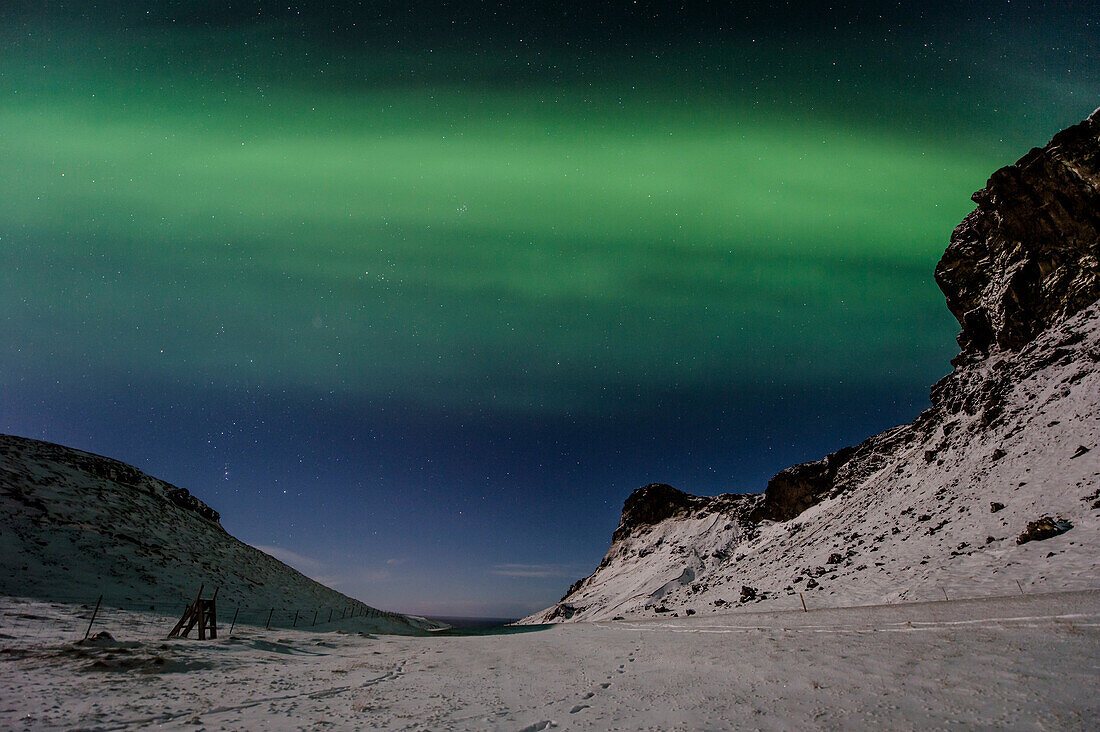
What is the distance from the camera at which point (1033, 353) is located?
4275 cm

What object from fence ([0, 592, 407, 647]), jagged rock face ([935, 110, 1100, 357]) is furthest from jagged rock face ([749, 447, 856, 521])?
fence ([0, 592, 407, 647])

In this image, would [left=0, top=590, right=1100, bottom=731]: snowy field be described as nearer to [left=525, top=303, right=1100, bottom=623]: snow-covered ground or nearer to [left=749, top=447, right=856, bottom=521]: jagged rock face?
[left=525, top=303, right=1100, bottom=623]: snow-covered ground

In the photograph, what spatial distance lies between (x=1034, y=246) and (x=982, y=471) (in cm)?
2881

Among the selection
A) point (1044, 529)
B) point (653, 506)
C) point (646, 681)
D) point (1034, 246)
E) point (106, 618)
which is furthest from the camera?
point (653, 506)

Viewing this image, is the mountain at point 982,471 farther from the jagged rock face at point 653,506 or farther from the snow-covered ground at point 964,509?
the jagged rock face at point 653,506

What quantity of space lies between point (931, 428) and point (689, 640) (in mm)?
49997

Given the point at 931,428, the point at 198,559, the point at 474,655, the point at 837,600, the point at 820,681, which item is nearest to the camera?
the point at 820,681

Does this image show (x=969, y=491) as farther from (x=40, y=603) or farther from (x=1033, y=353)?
(x=40, y=603)

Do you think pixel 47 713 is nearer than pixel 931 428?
Yes

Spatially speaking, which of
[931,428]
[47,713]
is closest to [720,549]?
[931,428]

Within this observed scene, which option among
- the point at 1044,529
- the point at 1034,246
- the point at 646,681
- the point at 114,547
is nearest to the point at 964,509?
the point at 1044,529

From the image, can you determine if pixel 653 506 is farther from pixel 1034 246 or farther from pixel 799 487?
pixel 1034 246

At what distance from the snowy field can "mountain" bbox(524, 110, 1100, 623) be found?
36.0 feet

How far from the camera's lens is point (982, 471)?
34.4 meters
